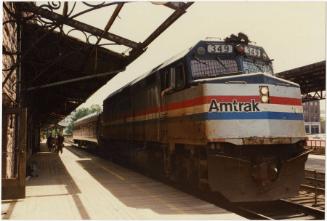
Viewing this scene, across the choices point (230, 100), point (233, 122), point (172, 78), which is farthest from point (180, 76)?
point (233, 122)

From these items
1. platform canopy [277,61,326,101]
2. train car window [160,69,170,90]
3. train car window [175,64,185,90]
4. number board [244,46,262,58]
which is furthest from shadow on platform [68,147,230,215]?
platform canopy [277,61,326,101]

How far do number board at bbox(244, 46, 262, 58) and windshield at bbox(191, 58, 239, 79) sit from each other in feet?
1.60

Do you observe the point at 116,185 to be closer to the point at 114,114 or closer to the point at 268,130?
the point at 268,130

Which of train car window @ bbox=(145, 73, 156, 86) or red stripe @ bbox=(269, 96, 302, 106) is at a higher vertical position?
train car window @ bbox=(145, 73, 156, 86)

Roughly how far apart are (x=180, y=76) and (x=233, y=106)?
1.86m

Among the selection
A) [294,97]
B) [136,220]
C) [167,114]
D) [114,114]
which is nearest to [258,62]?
[294,97]

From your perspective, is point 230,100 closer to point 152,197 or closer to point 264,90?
point 264,90

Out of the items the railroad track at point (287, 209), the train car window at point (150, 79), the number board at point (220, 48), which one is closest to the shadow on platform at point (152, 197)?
the railroad track at point (287, 209)

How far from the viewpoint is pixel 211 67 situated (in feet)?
29.8

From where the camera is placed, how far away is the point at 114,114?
1902cm

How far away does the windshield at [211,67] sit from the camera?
893cm

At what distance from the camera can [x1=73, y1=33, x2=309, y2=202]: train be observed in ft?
26.2

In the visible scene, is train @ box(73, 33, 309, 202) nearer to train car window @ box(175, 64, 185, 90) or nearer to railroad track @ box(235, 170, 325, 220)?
train car window @ box(175, 64, 185, 90)

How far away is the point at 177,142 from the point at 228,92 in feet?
7.27
